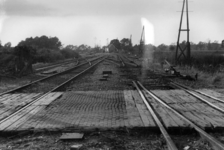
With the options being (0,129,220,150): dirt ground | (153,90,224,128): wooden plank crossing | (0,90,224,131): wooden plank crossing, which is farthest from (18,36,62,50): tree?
(0,129,220,150): dirt ground

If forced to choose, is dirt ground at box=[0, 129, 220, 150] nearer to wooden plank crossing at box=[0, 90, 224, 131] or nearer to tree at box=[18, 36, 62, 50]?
wooden plank crossing at box=[0, 90, 224, 131]

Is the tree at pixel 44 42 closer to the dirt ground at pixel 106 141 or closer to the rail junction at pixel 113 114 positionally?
the rail junction at pixel 113 114

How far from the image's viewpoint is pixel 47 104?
24.9 ft

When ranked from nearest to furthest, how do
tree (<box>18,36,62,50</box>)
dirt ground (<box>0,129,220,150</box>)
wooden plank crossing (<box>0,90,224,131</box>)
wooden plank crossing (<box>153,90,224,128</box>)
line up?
dirt ground (<box>0,129,220,150</box>), wooden plank crossing (<box>0,90,224,131</box>), wooden plank crossing (<box>153,90,224,128</box>), tree (<box>18,36,62,50</box>)

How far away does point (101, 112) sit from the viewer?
651 cm

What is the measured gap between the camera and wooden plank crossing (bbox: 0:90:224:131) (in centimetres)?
536

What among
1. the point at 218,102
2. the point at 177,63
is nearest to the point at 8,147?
the point at 218,102

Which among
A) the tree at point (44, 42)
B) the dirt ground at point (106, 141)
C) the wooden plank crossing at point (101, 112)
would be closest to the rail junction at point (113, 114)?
the wooden plank crossing at point (101, 112)

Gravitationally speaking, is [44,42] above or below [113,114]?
above

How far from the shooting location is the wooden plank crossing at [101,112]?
5.36m

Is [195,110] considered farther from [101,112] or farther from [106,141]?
[106,141]

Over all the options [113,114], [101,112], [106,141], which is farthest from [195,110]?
[106,141]

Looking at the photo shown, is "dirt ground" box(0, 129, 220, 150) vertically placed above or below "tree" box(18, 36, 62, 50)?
below

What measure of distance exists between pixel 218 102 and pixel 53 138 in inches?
209
